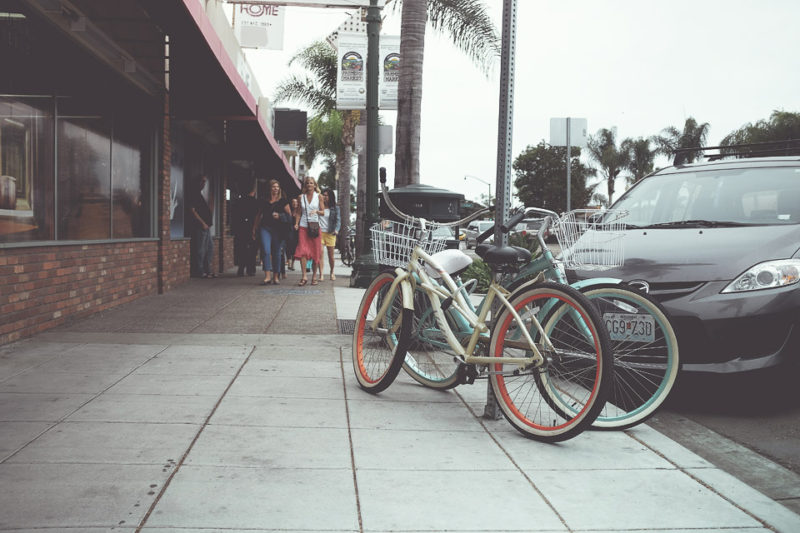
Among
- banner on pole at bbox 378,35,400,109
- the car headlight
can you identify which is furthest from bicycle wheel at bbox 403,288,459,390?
banner on pole at bbox 378,35,400,109

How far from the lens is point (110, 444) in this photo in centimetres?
372

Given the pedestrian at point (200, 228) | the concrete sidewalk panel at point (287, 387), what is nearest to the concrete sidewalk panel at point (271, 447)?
the concrete sidewalk panel at point (287, 387)

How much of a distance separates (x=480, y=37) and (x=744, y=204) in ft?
47.8

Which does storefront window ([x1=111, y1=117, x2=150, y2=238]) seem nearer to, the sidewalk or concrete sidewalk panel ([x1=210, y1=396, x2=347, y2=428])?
the sidewalk

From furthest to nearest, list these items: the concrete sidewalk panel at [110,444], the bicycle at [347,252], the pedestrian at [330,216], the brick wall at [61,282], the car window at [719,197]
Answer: the bicycle at [347,252]
the pedestrian at [330,216]
the brick wall at [61,282]
the car window at [719,197]
the concrete sidewalk panel at [110,444]

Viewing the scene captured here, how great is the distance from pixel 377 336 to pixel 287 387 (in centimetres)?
68

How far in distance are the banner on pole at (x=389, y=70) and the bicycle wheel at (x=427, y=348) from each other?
9.02m

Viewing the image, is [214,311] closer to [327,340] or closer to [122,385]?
[327,340]

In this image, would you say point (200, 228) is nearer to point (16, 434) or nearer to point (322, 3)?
point (322, 3)

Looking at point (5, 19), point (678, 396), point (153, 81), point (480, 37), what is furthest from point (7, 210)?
point (480, 37)

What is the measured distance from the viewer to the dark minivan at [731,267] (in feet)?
15.7

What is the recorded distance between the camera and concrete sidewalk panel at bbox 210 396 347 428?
4.23 meters

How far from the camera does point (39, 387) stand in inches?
191

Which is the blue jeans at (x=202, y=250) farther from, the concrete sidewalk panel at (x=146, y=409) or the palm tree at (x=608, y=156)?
the palm tree at (x=608, y=156)
